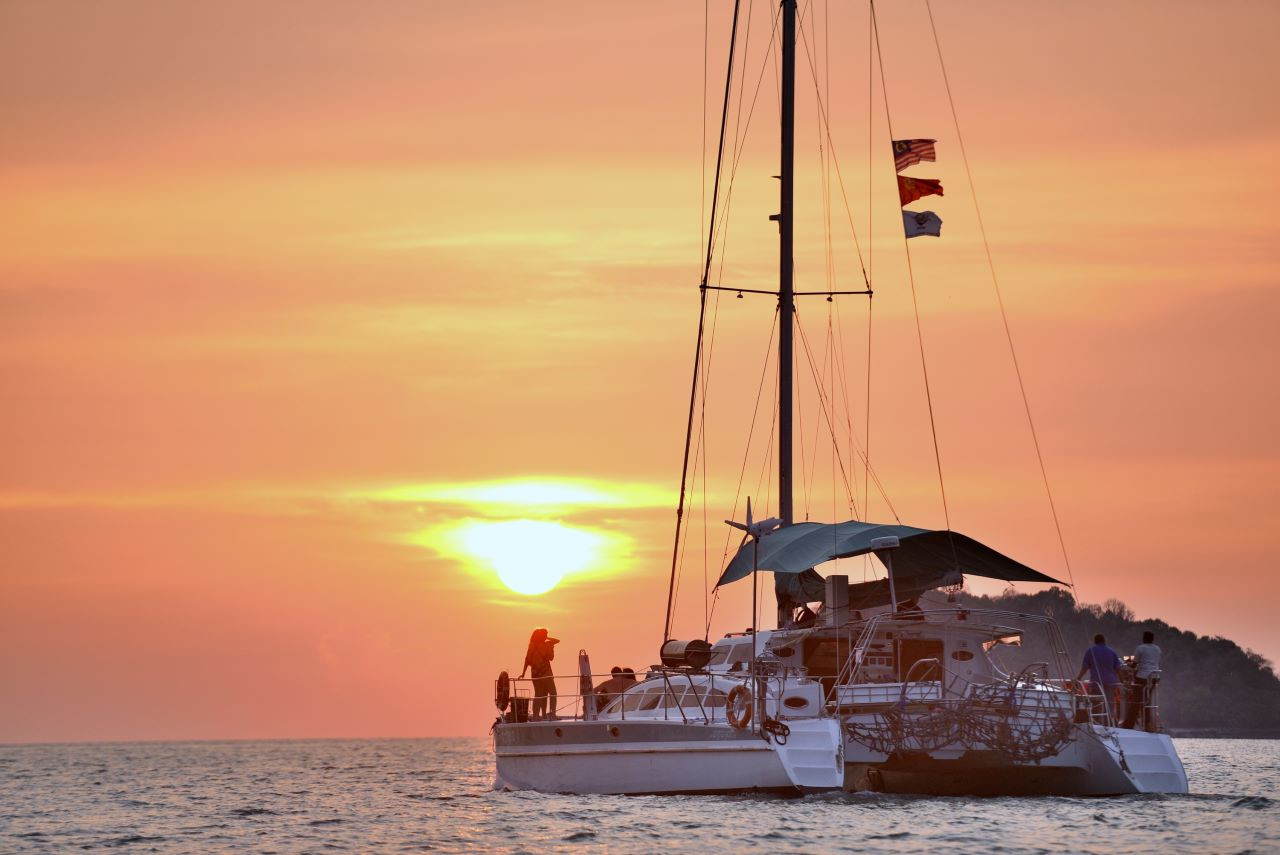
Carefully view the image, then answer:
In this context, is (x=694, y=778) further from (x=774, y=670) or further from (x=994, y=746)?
(x=994, y=746)

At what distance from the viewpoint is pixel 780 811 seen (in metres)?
36.9

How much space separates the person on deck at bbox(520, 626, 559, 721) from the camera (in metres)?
45.3

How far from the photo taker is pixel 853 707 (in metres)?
39.0

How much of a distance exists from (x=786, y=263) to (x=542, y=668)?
1302 cm

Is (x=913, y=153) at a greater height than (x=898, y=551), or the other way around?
(x=913, y=153)

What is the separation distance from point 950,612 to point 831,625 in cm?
452

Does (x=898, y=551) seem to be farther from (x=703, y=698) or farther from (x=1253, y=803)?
(x=1253, y=803)

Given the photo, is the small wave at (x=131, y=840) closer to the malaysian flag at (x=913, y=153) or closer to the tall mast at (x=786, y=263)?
the tall mast at (x=786, y=263)

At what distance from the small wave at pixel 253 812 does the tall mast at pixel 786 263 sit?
51.5ft

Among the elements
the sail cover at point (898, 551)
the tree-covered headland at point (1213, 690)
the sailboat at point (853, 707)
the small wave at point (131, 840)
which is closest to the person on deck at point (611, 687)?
the sailboat at point (853, 707)

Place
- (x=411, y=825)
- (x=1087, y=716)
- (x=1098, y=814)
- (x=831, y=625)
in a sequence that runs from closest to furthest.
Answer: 1. (x=1098, y=814)
2. (x=1087, y=716)
3. (x=411, y=825)
4. (x=831, y=625)

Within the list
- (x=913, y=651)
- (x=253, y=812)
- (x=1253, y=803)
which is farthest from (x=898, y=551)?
(x=253, y=812)

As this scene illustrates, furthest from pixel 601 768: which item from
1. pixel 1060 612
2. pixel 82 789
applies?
pixel 1060 612

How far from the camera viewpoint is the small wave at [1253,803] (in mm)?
38531
